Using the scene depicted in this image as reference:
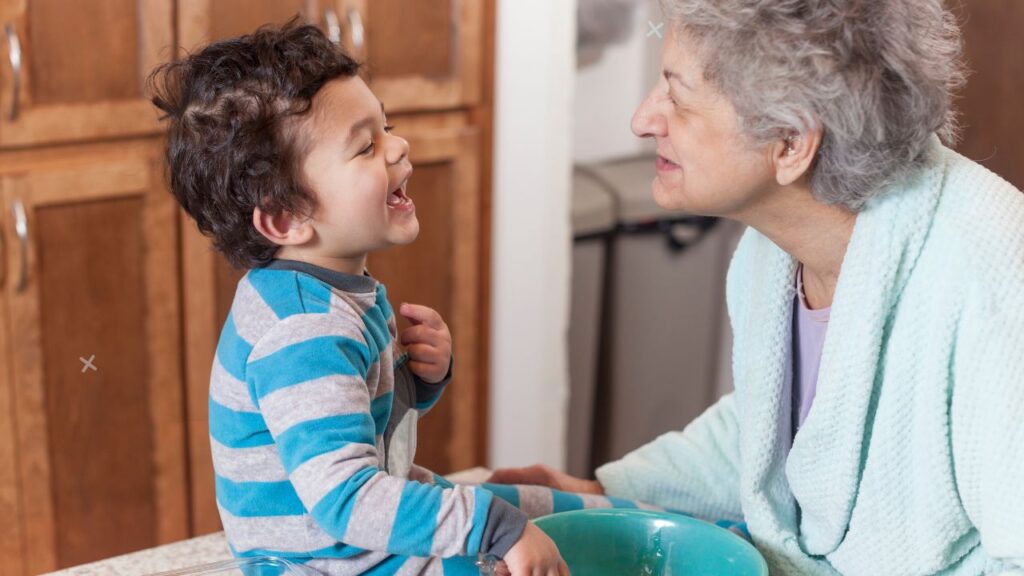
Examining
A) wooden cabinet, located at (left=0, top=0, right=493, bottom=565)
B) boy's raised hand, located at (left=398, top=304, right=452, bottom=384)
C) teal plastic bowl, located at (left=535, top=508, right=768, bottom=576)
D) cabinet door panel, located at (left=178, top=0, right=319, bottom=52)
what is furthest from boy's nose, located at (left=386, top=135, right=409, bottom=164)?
cabinet door panel, located at (left=178, top=0, right=319, bottom=52)

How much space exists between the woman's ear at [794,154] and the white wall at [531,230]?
1.24m

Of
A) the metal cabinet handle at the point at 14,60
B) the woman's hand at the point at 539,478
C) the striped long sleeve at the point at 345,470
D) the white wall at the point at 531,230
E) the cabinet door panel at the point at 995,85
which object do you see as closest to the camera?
the striped long sleeve at the point at 345,470

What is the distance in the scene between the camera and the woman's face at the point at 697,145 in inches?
48.9

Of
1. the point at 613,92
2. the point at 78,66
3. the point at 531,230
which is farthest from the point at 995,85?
the point at 78,66

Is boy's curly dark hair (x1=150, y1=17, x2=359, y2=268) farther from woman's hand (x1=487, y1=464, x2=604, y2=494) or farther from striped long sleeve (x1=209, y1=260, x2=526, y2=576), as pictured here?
woman's hand (x1=487, y1=464, x2=604, y2=494)

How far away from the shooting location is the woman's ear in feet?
3.97

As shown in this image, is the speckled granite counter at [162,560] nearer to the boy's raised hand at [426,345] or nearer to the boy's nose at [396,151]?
the boy's raised hand at [426,345]

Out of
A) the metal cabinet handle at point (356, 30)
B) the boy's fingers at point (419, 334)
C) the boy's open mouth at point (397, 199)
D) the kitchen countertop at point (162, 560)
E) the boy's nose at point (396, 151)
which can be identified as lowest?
the kitchen countertop at point (162, 560)

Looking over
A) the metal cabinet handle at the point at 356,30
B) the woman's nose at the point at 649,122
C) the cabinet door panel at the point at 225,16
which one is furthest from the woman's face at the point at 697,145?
the metal cabinet handle at the point at 356,30

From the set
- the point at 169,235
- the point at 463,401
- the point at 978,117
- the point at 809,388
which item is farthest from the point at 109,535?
the point at 978,117

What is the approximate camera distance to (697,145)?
1256 mm

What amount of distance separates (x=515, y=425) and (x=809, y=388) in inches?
50.8

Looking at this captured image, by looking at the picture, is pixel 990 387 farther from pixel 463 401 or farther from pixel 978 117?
pixel 978 117

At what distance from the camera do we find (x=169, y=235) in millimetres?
2131
